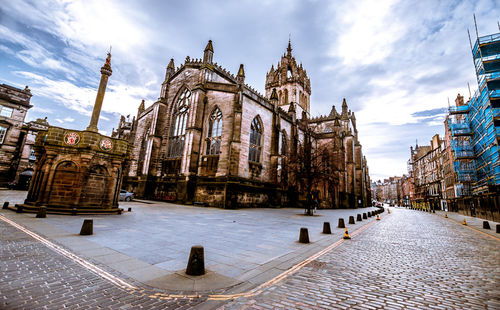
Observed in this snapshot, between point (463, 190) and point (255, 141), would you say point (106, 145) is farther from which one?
point (463, 190)

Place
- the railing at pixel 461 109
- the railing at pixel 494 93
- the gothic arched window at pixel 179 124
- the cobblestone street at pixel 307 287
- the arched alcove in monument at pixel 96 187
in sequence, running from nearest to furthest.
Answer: the cobblestone street at pixel 307 287 < the arched alcove in monument at pixel 96 187 < the railing at pixel 494 93 < the gothic arched window at pixel 179 124 < the railing at pixel 461 109

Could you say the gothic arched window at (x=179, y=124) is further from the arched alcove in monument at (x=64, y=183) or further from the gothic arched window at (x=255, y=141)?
the arched alcove in monument at (x=64, y=183)

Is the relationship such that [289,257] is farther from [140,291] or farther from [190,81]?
[190,81]

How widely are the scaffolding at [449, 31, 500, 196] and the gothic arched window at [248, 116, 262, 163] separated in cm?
2447

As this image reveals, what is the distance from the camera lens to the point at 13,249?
451cm

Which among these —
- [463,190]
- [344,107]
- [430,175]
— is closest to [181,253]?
[344,107]

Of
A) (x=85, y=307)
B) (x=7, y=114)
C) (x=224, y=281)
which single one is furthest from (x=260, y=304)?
(x=7, y=114)

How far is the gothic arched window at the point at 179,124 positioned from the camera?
25.7m

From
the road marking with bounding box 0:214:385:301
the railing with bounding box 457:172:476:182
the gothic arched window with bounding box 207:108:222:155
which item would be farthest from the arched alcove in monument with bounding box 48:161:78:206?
the railing with bounding box 457:172:476:182

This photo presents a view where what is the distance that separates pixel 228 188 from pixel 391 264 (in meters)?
15.8

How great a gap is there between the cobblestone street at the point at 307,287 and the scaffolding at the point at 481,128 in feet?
91.8

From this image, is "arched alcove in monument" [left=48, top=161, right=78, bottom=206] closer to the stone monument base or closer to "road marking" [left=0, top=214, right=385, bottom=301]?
the stone monument base

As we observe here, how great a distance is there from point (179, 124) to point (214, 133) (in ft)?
19.9

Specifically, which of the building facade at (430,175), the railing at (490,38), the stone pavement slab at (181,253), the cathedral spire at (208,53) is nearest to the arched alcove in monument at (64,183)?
the stone pavement slab at (181,253)
